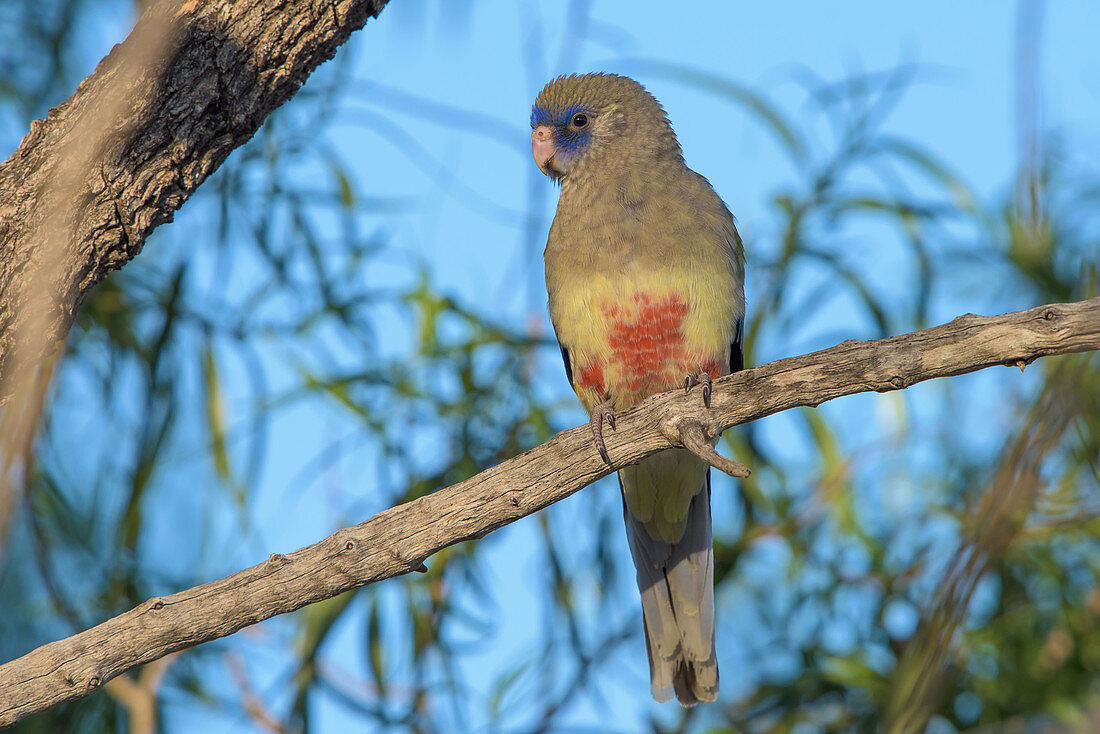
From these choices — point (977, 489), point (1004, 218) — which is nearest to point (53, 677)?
point (977, 489)

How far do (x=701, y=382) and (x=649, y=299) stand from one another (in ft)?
1.31

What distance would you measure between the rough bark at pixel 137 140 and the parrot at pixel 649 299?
1294 mm

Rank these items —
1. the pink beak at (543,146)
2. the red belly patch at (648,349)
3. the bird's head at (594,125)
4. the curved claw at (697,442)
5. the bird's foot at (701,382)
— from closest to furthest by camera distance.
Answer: the curved claw at (697,442) < the bird's foot at (701,382) < the red belly patch at (648,349) < the bird's head at (594,125) < the pink beak at (543,146)

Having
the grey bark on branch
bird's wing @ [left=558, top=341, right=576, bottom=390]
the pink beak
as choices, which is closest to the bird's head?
the pink beak

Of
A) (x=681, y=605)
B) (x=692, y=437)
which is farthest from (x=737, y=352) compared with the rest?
(x=692, y=437)

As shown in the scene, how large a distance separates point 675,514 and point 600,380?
700 mm

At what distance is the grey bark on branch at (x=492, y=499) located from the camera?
7.73ft

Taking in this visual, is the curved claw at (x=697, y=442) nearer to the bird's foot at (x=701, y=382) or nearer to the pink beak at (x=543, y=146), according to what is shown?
the bird's foot at (x=701, y=382)

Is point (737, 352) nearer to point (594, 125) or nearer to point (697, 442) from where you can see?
point (594, 125)

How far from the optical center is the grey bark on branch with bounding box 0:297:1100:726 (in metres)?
2.36

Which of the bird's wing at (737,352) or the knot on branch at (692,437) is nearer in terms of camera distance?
the knot on branch at (692,437)

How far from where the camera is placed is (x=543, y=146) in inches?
163

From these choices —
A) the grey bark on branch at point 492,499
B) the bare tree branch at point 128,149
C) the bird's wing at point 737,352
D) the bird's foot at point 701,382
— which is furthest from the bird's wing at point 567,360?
the bare tree branch at point 128,149

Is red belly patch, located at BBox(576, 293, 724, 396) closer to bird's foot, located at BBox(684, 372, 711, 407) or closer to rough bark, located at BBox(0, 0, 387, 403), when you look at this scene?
bird's foot, located at BBox(684, 372, 711, 407)
